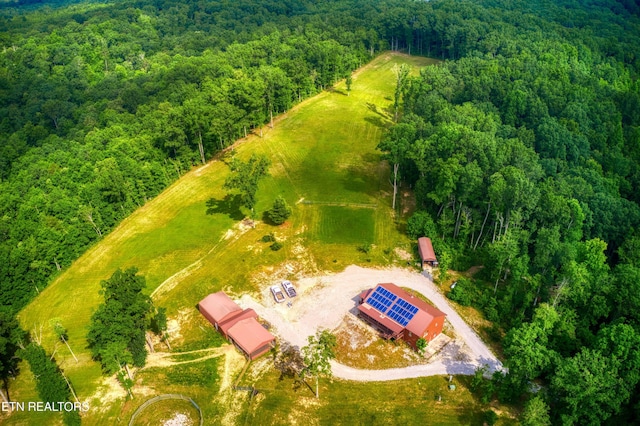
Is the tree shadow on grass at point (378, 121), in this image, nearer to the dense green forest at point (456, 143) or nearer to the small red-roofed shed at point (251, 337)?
the dense green forest at point (456, 143)

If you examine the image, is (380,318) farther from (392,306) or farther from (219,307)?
(219,307)

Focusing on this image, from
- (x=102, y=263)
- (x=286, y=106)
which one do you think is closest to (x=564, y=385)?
(x=102, y=263)

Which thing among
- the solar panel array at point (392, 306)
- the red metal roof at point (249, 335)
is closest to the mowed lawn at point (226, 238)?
the red metal roof at point (249, 335)

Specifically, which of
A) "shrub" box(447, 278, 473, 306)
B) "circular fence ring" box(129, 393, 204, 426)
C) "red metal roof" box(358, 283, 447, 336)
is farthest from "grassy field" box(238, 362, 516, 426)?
"shrub" box(447, 278, 473, 306)

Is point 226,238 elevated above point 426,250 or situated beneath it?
situated beneath

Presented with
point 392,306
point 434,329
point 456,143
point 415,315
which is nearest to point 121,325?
point 392,306
